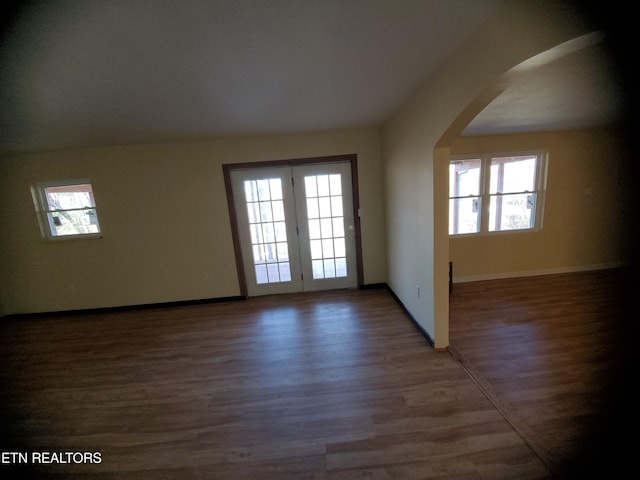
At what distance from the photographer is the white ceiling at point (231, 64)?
3.51 ft

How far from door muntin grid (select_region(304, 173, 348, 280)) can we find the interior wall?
27.7 inches

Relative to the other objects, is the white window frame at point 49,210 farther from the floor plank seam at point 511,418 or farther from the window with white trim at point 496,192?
the window with white trim at point 496,192

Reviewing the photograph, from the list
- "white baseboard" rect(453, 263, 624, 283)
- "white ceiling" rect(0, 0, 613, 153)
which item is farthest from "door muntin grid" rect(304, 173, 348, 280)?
"white baseboard" rect(453, 263, 624, 283)

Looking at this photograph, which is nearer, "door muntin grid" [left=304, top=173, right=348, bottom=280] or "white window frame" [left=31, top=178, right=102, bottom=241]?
"white window frame" [left=31, top=178, right=102, bottom=241]

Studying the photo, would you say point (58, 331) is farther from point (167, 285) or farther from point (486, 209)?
point (486, 209)

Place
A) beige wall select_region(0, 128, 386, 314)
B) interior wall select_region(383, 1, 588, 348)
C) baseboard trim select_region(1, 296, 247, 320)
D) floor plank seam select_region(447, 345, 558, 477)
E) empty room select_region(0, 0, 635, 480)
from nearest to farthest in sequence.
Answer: interior wall select_region(383, 1, 588, 348) → empty room select_region(0, 0, 635, 480) → floor plank seam select_region(447, 345, 558, 477) → beige wall select_region(0, 128, 386, 314) → baseboard trim select_region(1, 296, 247, 320)

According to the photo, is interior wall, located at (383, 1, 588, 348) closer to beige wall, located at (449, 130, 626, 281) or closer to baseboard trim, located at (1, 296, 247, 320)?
beige wall, located at (449, 130, 626, 281)

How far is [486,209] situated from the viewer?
370 centimetres

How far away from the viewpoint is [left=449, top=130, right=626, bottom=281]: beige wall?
356cm

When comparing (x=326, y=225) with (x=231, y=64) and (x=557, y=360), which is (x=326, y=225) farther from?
(x=557, y=360)

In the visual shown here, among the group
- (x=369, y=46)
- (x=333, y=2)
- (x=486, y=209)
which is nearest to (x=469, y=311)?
(x=486, y=209)

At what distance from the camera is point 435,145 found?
6.15 feet

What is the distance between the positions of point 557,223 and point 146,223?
20.7ft

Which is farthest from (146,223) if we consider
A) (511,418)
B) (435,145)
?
(511,418)
